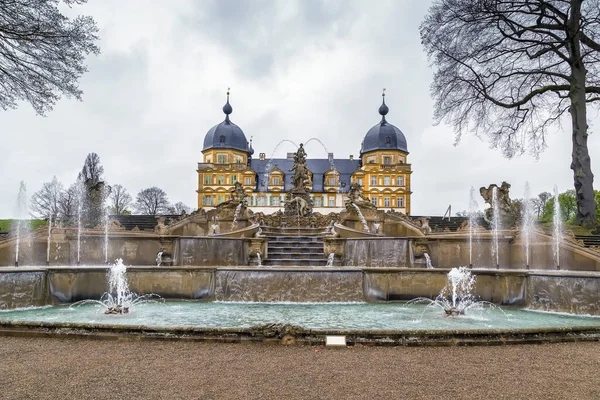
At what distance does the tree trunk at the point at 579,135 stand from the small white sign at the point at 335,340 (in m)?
17.3

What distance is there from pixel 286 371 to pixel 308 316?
392cm

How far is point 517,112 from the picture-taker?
868 inches

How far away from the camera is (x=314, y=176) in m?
83.5

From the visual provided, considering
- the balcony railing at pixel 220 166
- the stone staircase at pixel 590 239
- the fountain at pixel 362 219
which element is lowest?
the stone staircase at pixel 590 239

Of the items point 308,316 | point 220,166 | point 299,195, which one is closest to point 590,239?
point 308,316

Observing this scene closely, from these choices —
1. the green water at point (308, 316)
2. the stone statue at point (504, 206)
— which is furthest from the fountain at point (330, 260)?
the stone statue at point (504, 206)

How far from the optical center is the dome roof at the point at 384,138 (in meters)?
79.5

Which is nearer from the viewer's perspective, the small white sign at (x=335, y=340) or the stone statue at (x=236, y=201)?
the small white sign at (x=335, y=340)

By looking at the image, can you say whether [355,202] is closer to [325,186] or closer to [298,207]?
[298,207]

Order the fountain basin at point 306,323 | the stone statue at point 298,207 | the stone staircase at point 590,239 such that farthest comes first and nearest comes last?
the stone statue at point 298,207 → the stone staircase at point 590,239 → the fountain basin at point 306,323

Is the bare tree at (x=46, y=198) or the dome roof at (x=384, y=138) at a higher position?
the dome roof at (x=384, y=138)

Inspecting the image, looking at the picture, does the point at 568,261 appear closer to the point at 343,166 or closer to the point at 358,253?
Result: the point at 358,253

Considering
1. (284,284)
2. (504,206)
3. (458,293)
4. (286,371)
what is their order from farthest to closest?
(504,206)
(458,293)
(284,284)
(286,371)

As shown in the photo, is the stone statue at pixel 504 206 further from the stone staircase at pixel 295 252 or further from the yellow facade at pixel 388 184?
the yellow facade at pixel 388 184
